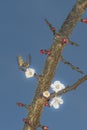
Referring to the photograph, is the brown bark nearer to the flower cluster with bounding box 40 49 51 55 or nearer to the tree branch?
the flower cluster with bounding box 40 49 51 55

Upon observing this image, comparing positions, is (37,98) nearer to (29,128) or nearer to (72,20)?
(29,128)

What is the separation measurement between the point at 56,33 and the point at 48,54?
1.26 m

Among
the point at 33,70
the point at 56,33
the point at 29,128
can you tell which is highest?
the point at 56,33

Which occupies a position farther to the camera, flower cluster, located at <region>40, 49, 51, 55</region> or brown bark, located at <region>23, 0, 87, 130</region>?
flower cluster, located at <region>40, 49, 51, 55</region>

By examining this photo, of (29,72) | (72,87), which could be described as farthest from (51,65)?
(72,87)

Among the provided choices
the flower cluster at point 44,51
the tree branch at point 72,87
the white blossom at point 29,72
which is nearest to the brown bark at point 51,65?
the flower cluster at point 44,51

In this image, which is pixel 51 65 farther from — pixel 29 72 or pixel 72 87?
pixel 72 87

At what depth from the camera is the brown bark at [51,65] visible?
18484 mm

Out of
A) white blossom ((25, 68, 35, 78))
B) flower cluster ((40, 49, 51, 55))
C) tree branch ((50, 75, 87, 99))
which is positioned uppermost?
flower cluster ((40, 49, 51, 55))

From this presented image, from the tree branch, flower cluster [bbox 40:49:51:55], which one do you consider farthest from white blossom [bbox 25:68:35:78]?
the tree branch

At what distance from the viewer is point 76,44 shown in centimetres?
2025

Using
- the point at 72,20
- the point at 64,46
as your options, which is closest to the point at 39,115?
the point at 64,46

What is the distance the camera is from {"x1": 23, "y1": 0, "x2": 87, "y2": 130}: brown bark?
18484 millimetres

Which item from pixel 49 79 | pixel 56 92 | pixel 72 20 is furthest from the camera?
pixel 72 20
